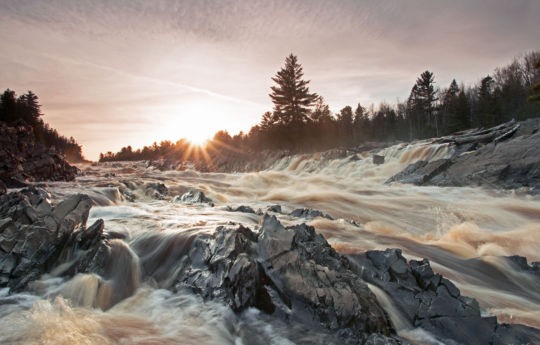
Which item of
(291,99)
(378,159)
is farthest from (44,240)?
(291,99)

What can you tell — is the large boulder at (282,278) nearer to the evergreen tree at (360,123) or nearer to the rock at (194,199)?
the rock at (194,199)

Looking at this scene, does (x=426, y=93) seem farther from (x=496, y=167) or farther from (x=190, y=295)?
(x=190, y=295)

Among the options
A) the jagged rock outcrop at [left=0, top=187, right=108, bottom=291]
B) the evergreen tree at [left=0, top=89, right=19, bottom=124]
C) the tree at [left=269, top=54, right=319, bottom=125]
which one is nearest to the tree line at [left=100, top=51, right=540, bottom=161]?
the tree at [left=269, top=54, right=319, bottom=125]

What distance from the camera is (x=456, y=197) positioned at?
403 inches

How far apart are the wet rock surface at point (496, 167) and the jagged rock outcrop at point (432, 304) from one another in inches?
406

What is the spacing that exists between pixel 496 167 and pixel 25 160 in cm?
2121

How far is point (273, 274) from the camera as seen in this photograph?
3.11m

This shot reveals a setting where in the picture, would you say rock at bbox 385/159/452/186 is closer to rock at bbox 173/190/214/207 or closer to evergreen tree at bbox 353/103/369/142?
rock at bbox 173/190/214/207

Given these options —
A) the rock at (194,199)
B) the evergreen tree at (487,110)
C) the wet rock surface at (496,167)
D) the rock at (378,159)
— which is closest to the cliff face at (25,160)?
the rock at (194,199)

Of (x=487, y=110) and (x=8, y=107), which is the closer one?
(x=8, y=107)

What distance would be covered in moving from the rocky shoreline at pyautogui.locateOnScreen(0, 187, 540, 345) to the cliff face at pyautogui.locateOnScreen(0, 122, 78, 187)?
927cm

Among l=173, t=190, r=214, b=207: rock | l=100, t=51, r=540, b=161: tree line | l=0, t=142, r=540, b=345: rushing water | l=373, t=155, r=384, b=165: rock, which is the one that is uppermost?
l=100, t=51, r=540, b=161: tree line

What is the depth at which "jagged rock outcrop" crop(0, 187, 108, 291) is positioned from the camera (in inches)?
135

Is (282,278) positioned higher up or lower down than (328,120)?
lower down
